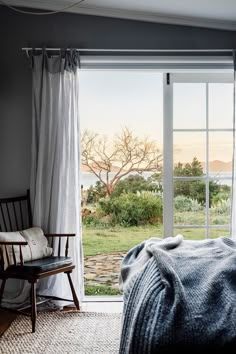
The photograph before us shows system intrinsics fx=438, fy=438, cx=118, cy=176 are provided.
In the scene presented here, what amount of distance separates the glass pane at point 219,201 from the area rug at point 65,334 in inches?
54.6

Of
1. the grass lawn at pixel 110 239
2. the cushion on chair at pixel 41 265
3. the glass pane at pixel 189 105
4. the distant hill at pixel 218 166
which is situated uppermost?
the glass pane at pixel 189 105

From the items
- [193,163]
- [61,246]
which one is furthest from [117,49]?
[61,246]

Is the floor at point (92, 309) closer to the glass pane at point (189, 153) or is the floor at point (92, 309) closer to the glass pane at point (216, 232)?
the glass pane at point (216, 232)

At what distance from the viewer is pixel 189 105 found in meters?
4.04

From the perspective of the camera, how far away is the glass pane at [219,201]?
165 inches

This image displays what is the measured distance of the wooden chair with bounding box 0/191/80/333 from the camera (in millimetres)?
3209

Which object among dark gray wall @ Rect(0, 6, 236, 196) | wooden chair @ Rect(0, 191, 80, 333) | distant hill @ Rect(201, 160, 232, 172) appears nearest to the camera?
wooden chair @ Rect(0, 191, 80, 333)

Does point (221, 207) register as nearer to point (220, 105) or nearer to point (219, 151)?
point (219, 151)

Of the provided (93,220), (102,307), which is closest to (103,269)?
(93,220)

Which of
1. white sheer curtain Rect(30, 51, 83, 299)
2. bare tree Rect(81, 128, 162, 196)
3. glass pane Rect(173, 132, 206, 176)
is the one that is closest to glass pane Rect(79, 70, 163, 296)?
bare tree Rect(81, 128, 162, 196)

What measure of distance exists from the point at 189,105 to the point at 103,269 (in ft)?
10.6

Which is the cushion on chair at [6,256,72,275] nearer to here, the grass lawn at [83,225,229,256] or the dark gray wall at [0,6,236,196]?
the dark gray wall at [0,6,236,196]

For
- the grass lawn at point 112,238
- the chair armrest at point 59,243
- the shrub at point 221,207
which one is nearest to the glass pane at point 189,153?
the shrub at point 221,207

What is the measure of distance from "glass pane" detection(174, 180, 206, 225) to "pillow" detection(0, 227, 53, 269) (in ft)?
4.11
